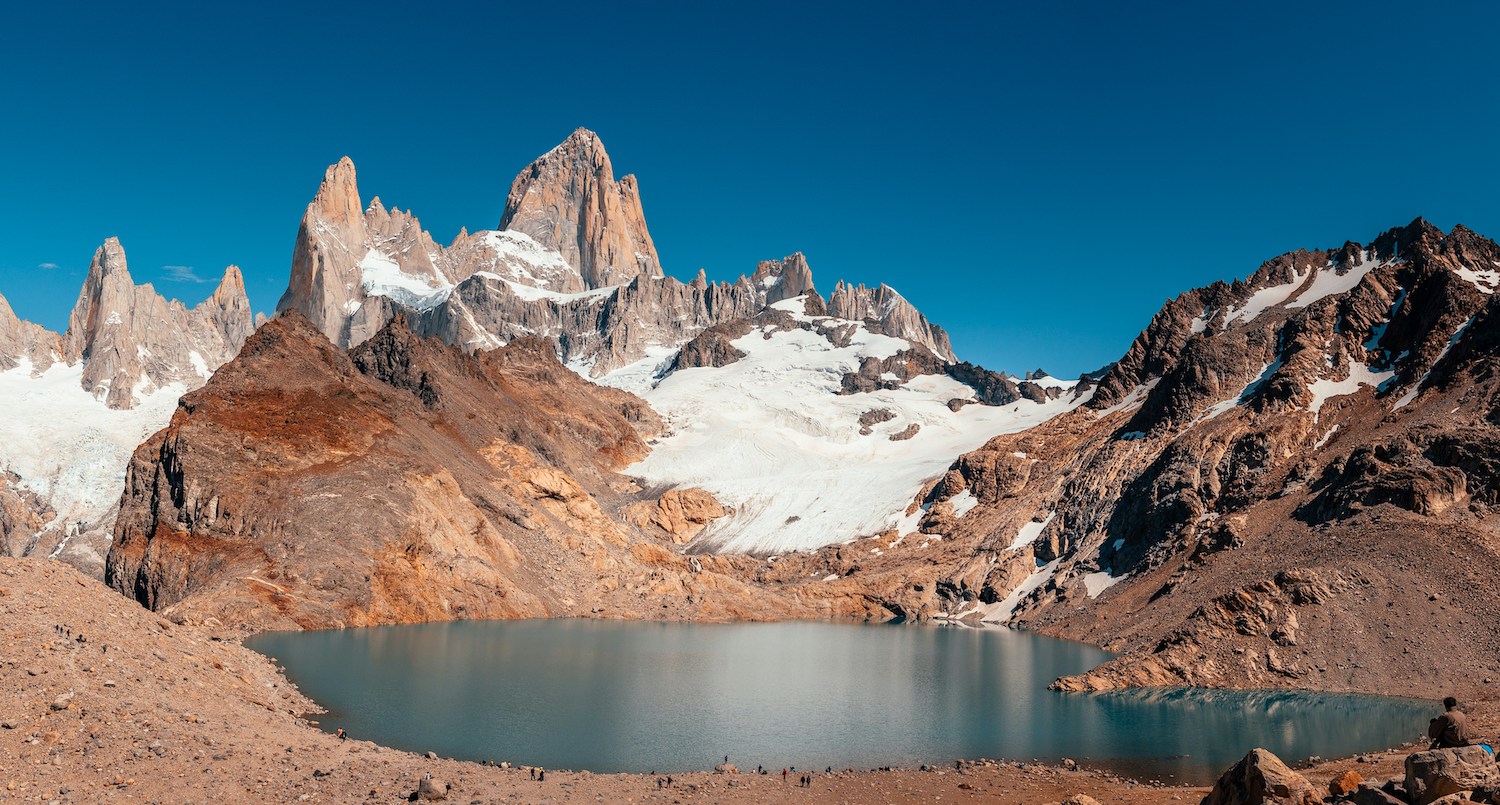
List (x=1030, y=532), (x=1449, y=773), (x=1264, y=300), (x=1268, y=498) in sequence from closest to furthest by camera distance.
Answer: (x=1449, y=773), (x=1268, y=498), (x=1030, y=532), (x=1264, y=300)

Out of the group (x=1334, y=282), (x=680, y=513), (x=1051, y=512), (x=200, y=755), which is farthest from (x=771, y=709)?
(x=1334, y=282)

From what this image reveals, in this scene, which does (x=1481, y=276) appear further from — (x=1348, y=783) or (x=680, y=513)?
(x=1348, y=783)

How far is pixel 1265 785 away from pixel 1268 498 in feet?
272

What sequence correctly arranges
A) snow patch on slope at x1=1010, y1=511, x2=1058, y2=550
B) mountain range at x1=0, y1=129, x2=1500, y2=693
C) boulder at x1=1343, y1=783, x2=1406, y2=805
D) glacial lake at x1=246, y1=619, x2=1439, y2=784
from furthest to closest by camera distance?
snow patch on slope at x1=1010, y1=511, x2=1058, y2=550
mountain range at x1=0, y1=129, x2=1500, y2=693
glacial lake at x1=246, y1=619, x2=1439, y2=784
boulder at x1=1343, y1=783, x2=1406, y2=805

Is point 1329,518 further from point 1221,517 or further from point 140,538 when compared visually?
point 140,538

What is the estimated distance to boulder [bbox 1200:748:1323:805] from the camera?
20.4 m

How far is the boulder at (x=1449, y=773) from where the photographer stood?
57.8 ft

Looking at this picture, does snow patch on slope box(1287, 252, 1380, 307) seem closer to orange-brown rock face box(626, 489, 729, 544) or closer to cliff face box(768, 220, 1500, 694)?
cliff face box(768, 220, 1500, 694)

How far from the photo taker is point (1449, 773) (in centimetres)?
1788

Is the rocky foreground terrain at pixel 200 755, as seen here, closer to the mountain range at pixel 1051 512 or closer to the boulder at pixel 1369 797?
the boulder at pixel 1369 797

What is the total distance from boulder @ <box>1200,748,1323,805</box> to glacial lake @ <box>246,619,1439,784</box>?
1726 centimetres

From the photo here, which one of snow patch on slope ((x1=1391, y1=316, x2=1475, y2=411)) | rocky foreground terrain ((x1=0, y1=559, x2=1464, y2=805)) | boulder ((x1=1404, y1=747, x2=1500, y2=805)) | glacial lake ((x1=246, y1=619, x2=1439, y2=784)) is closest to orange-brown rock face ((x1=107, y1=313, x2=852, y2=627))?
glacial lake ((x1=246, y1=619, x2=1439, y2=784))

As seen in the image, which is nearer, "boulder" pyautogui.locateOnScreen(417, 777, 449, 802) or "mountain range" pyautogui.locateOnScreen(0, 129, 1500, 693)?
"boulder" pyautogui.locateOnScreen(417, 777, 449, 802)

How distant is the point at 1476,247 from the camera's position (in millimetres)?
130500
